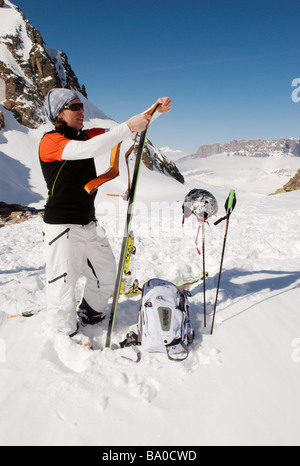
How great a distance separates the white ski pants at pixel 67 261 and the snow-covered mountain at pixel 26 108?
37159 mm

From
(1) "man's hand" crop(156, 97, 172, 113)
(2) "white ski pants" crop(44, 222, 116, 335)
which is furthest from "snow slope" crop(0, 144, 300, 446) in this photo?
(1) "man's hand" crop(156, 97, 172, 113)

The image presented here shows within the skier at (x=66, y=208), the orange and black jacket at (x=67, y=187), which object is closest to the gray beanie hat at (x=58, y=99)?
the skier at (x=66, y=208)

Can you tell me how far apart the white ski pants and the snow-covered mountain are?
37.2 meters

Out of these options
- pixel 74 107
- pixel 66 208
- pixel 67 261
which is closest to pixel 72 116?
pixel 74 107

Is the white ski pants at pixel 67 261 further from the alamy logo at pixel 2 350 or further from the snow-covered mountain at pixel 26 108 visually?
the snow-covered mountain at pixel 26 108

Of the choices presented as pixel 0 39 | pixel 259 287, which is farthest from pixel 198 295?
pixel 0 39

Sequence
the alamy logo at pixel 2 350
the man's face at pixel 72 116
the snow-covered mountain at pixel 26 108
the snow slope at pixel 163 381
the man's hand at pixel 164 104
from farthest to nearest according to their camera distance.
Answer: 1. the snow-covered mountain at pixel 26 108
2. the man's hand at pixel 164 104
3. the man's face at pixel 72 116
4. the alamy logo at pixel 2 350
5. the snow slope at pixel 163 381

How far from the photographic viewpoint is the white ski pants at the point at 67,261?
3158 mm

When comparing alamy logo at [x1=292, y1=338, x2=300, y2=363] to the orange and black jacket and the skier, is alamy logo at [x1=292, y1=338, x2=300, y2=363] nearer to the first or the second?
the skier

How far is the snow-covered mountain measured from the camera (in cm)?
4322

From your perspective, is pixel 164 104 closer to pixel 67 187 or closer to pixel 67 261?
pixel 67 187
